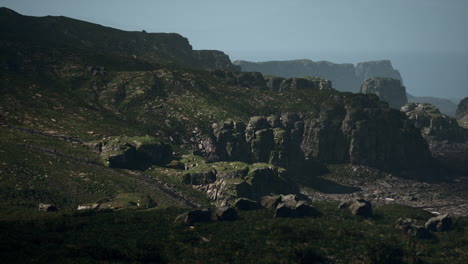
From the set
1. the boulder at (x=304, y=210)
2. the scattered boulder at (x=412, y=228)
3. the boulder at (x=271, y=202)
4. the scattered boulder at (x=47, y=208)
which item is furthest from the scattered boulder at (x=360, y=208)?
the scattered boulder at (x=47, y=208)

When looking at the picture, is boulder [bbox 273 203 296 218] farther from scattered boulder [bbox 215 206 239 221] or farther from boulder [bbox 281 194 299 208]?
scattered boulder [bbox 215 206 239 221]

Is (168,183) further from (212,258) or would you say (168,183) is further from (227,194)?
(212,258)

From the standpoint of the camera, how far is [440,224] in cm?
14062

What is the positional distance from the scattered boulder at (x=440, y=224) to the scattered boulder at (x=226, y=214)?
66.0 m

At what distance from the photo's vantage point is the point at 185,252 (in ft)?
326

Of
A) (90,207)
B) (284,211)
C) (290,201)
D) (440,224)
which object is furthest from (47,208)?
(440,224)

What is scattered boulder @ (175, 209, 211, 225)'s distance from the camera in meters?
119

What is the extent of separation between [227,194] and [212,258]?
65681mm

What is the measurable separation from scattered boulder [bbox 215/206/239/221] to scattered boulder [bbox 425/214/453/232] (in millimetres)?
65960

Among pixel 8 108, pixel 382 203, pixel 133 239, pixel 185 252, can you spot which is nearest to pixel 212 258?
pixel 185 252

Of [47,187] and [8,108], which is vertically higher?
[8,108]

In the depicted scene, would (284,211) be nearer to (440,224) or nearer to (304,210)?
(304,210)

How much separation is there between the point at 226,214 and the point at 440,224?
72.4 m

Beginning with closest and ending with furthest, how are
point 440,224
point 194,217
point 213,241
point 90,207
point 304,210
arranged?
point 213,241, point 194,217, point 90,207, point 304,210, point 440,224
